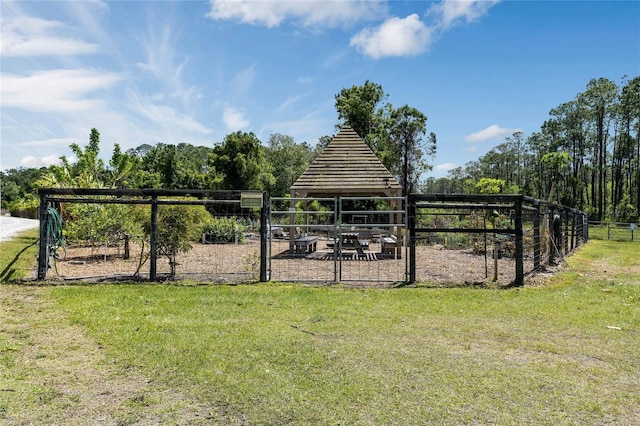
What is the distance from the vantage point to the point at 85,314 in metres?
6.74

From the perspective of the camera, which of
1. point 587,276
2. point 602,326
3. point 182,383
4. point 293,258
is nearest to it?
point 182,383

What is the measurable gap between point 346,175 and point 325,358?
504 inches

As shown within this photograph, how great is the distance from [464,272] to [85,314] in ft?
29.4

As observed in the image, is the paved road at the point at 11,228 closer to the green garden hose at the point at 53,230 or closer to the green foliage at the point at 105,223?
the green foliage at the point at 105,223

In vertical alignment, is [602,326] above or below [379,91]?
below

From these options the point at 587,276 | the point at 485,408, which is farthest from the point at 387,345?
the point at 587,276

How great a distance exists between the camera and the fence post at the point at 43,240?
9.66 metres

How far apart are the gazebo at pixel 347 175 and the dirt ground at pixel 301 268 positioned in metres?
2.51

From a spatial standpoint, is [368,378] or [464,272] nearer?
[368,378]

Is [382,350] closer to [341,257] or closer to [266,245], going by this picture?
[266,245]

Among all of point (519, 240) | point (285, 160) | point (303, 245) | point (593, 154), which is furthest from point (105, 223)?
point (593, 154)

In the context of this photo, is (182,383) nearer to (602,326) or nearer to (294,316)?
(294,316)

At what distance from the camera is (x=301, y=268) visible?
12453 mm

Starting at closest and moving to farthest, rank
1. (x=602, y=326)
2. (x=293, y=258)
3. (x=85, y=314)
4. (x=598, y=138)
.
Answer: (x=602, y=326)
(x=85, y=314)
(x=293, y=258)
(x=598, y=138)
